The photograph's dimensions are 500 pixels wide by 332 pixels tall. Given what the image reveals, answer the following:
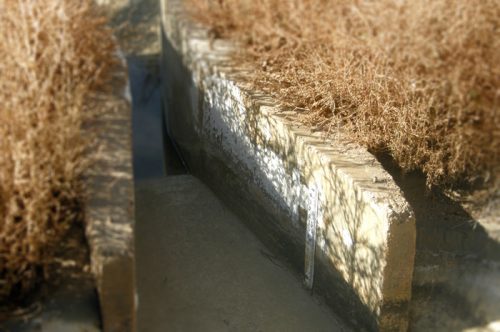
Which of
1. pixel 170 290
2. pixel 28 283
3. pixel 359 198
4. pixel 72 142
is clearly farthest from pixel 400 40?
pixel 28 283

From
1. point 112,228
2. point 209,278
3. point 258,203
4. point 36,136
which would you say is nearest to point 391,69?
point 258,203

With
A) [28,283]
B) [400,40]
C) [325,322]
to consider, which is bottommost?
[325,322]

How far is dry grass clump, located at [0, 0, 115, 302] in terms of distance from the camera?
3654 millimetres

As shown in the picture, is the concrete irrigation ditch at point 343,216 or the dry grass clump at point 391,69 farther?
the dry grass clump at point 391,69

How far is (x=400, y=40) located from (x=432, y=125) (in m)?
1.19

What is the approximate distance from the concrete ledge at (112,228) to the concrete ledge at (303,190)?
1.31 m

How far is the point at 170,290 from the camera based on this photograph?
4.94m

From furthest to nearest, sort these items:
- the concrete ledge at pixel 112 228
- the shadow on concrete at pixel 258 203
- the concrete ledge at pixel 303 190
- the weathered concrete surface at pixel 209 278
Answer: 1. the weathered concrete surface at pixel 209 278
2. the shadow on concrete at pixel 258 203
3. the concrete ledge at pixel 303 190
4. the concrete ledge at pixel 112 228

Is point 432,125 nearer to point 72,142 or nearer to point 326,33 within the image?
point 326,33

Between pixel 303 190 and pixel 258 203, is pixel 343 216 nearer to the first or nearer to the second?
pixel 303 190

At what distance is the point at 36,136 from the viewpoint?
3818 millimetres

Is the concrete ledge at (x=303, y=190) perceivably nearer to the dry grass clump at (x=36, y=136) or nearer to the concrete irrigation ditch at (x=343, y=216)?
the concrete irrigation ditch at (x=343, y=216)

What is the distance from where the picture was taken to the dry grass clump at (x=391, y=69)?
5.14 meters

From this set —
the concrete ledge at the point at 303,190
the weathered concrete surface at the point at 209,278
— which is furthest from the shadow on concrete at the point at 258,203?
the weathered concrete surface at the point at 209,278
